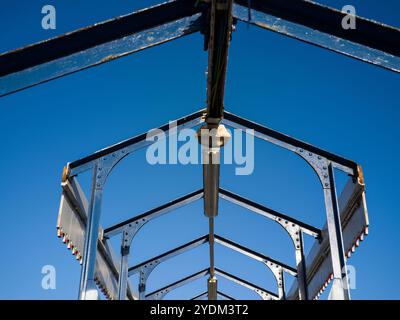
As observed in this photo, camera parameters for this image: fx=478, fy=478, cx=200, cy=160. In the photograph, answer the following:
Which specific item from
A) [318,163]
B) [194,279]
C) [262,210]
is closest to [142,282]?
[194,279]

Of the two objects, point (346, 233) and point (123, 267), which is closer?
point (346, 233)

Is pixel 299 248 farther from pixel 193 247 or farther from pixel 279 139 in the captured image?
pixel 193 247

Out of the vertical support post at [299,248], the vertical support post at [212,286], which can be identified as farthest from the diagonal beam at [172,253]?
the vertical support post at [299,248]

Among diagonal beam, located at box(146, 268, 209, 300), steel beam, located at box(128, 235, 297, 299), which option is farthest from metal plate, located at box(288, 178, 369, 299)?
diagonal beam, located at box(146, 268, 209, 300)

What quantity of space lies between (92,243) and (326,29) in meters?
5.47

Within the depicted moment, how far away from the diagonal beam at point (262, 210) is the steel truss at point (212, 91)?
27 mm

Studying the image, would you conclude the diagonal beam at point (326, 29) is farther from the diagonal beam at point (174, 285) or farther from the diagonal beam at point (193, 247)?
the diagonal beam at point (174, 285)

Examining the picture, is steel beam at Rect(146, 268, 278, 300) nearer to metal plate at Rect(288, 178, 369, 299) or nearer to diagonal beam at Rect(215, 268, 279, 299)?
diagonal beam at Rect(215, 268, 279, 299)

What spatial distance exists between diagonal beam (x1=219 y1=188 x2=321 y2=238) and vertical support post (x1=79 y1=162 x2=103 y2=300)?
Answer: 13.8 ft

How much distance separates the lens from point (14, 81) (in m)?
5.73

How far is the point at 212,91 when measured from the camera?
6426 mm

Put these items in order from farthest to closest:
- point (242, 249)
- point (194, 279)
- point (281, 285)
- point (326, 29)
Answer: point (194, 279) < point (242, 249) < point (281, 285) < point (326, 29)
